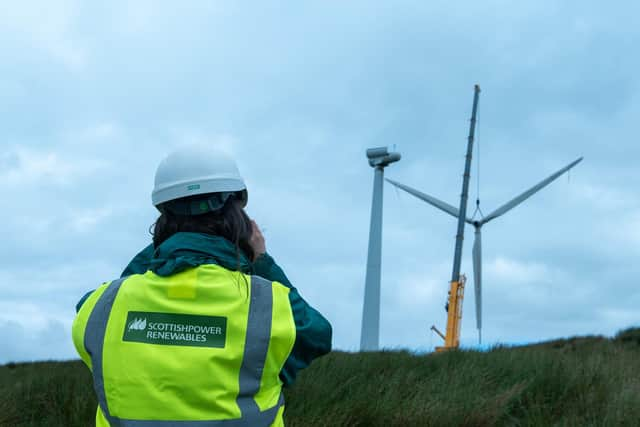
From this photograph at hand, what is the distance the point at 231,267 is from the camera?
2.65 meters

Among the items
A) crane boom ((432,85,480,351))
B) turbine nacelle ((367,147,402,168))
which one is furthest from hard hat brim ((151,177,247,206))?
turbine nacelle ((367,147,402,168))

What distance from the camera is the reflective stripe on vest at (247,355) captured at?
2.47 m

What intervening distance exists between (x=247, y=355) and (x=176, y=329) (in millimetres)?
270

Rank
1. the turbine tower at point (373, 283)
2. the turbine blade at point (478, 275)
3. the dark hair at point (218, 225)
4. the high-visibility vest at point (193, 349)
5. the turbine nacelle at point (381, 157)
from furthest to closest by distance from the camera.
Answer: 1. the turbine nacelle at point (381, 157)
2. the turbine blade at point (478, 275)
3. the turbine tower at point (373, 283)
4. the dark hair at point (218, 225)
5. the high-visibility vest at point (193, 349)

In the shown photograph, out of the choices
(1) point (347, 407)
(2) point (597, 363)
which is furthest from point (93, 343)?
(2) point (597, 363)

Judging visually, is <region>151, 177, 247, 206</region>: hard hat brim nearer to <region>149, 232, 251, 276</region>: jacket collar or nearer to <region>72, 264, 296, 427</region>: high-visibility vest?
<region>149, 232, 251, 276</region>: jacket collar

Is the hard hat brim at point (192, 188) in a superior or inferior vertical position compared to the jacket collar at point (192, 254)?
superior

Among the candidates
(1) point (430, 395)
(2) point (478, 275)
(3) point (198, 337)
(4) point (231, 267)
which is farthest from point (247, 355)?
→ (2) point (478, 275)

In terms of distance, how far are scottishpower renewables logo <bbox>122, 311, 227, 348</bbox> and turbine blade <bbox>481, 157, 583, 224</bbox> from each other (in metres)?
27.2

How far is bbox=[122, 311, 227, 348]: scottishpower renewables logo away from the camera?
2479 millimetres

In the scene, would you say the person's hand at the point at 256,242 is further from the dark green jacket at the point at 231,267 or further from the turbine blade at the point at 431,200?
the turbine blade at the point at 431,200

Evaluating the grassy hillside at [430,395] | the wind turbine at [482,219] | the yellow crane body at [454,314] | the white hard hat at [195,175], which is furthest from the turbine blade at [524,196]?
the white hard hat at [195,175]

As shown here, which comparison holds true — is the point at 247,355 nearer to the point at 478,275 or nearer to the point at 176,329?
the point at 176,329

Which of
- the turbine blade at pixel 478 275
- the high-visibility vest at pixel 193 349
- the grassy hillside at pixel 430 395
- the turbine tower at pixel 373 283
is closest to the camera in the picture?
the high-visibility vest at pixel 193 349
